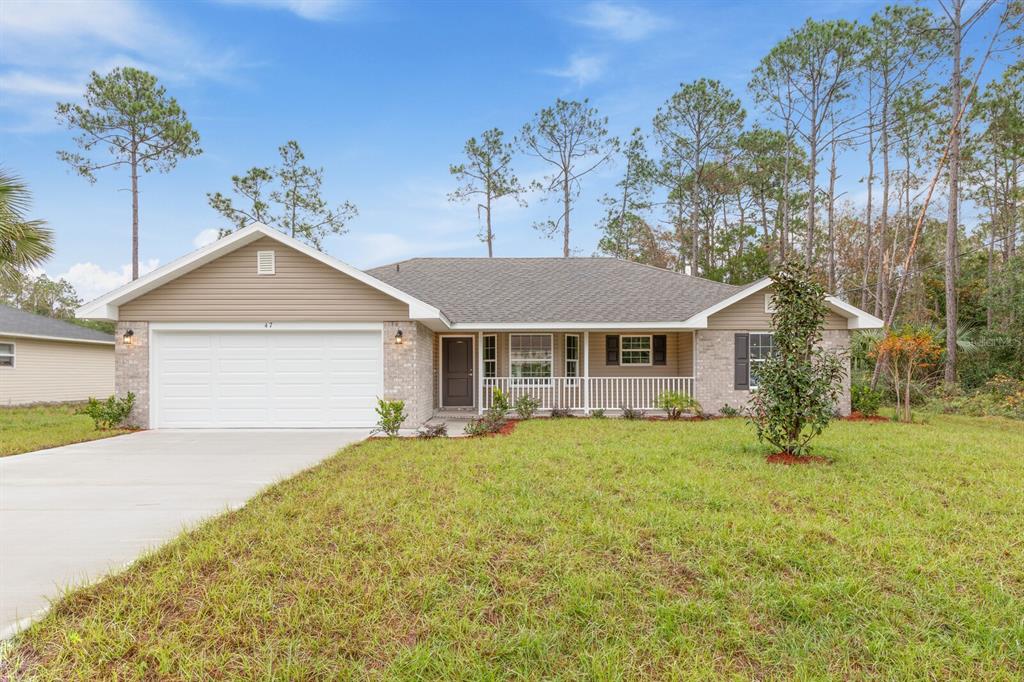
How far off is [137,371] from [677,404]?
476 inches

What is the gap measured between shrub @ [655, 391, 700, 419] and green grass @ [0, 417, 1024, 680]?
21.1ft

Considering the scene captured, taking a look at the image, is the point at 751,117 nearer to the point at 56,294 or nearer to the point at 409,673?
the point at 409,673

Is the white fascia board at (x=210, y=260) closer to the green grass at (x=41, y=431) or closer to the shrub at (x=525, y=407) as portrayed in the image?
the green grass at (x=41, y=431)

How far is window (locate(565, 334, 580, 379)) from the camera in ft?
47.1

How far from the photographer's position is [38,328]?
1886 cm

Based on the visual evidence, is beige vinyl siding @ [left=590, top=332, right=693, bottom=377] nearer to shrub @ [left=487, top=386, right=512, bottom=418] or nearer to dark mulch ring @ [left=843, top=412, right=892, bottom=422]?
shrub @ [left=487, top=386, right=512, bottom=418]

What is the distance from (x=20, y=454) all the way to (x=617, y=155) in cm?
2408

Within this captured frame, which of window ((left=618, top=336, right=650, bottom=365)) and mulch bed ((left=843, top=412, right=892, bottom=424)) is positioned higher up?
window ((left=618, top=336, right=650, bottom=365))

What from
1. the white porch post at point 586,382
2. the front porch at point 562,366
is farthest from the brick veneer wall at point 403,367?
the white porch post at point 586,382

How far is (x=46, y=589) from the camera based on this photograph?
337 cm

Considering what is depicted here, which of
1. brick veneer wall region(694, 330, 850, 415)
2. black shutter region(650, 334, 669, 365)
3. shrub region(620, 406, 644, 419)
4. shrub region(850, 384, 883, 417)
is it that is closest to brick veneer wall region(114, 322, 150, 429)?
shrub region(620, 406, 644, 419)

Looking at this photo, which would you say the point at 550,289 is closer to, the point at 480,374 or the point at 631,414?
the point at 480,374

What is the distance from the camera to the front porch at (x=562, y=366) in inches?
530

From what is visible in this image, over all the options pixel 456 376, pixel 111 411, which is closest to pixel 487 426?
pixel 456 376
